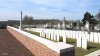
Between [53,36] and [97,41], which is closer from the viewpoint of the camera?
[97,41]

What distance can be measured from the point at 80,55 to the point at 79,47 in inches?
166

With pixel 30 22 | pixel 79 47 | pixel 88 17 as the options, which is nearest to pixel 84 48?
pixel 79 47

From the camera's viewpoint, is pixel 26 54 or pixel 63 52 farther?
pixel 26 54

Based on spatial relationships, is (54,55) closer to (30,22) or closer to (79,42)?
(79,42)

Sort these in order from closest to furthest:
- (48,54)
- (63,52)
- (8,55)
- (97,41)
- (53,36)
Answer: (63,52)
(48,54)
(8,55)
(97,41)
(53,36)

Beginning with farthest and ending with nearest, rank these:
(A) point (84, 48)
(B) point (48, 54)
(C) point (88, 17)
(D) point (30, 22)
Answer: (D) point (30, 22), (C) point (88, 17), (A) point (84, 48), (B) point (48, 54)

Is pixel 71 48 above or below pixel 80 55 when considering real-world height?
above

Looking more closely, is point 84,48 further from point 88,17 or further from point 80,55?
point 88,17

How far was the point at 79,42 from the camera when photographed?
17.5 m

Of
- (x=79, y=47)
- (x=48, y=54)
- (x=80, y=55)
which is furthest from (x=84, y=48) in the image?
(x=48, y=54)

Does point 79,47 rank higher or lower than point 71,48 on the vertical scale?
lower

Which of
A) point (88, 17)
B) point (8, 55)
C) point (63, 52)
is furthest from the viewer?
point (88, 17)

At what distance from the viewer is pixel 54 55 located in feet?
23.7

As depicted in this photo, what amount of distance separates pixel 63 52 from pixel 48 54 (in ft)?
4.87
